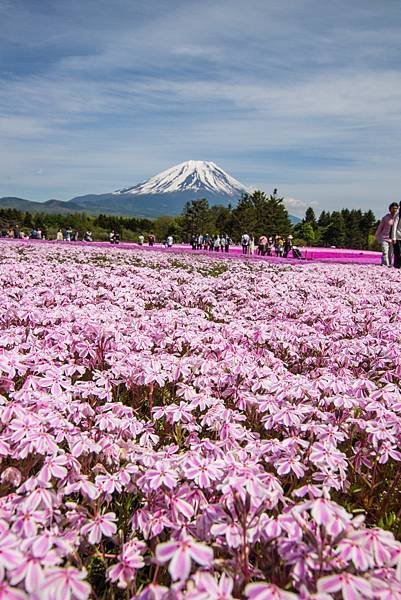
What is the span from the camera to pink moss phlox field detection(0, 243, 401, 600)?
178cm

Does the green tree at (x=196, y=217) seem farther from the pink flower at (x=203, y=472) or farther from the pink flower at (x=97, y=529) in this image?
the pink flower at (x=97, y=529)

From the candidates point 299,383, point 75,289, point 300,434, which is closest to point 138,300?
point 75,289

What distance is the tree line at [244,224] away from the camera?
385 feet

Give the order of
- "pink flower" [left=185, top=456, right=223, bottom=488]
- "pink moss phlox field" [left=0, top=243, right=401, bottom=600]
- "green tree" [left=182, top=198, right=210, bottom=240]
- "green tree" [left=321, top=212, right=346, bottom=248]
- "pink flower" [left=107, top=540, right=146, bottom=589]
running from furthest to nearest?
"green tree" [left=321, top=212, right=346, bottom=248] → "green tree" [left=182, top=198, right=210, bottom=240] → "pink flower" [left=185, top=456, right=223, bottom=488] → "pink flower" [left=107, top=540, right=146, bottom=589] → "pink moss phlox field" [left=0, top=243, right=401, bottom=600]

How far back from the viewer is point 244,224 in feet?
376

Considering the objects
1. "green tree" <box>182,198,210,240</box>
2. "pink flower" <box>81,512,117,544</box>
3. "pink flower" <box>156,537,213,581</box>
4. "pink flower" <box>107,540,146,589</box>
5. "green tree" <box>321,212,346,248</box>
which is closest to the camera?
"pink flower" <box>156,537,213,581</box>

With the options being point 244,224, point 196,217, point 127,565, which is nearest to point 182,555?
point 127,565

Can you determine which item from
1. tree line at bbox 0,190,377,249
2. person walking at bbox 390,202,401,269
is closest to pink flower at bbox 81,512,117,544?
person walking at bbox 390,202,401,269

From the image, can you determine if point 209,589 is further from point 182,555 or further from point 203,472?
point 203,472

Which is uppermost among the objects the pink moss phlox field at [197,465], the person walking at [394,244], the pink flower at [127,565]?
the person walking at [394,244]

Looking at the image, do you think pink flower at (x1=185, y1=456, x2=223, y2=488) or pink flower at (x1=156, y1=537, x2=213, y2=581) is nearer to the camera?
pink flower at (x1=156, y1=537, x2=213, y2=581)

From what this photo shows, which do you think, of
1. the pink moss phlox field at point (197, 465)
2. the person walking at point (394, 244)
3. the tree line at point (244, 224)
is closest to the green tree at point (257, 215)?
the tree line at point (244, 224)

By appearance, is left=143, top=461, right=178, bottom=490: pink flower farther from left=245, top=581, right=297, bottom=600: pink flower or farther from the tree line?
the tree line

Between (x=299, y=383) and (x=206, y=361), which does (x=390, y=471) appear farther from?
(x=206, y=361)
